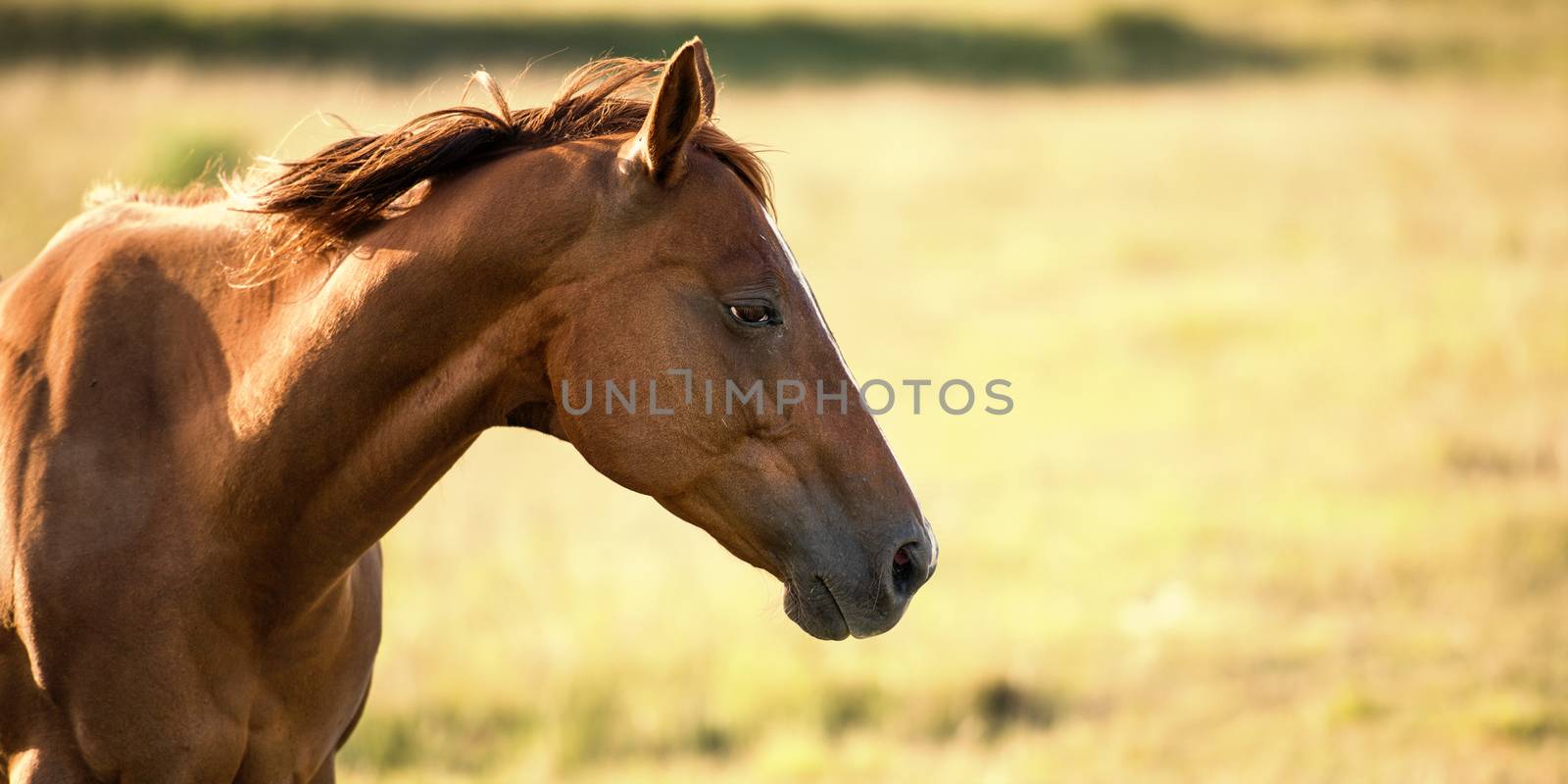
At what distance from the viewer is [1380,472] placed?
9016mm

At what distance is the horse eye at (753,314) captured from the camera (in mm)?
2346

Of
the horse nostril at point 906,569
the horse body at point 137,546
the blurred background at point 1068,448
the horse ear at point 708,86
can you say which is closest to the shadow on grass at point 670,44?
the blurred background at point 1068,448

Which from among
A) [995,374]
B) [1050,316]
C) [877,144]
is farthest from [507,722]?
[877,144]

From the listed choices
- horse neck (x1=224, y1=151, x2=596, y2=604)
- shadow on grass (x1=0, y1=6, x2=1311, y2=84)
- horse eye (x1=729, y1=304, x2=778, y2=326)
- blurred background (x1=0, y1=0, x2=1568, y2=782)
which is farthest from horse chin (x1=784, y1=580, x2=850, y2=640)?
shadow on grass (x1=0, y1=6, x2=1311, y2=84)

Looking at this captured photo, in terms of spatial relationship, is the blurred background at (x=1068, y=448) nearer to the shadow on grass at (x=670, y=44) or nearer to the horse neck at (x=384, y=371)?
the shadow on grass at (x=670, y=44)

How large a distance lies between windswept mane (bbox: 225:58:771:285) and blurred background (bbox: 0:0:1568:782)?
164 mm

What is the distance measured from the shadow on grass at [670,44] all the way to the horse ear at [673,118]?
19.7 m

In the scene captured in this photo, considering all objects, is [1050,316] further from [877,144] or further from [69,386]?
[69,386]

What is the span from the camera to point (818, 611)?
242 cm

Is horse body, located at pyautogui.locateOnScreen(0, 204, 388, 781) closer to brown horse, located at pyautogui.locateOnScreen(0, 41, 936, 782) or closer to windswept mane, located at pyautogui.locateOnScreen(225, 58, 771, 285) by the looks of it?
brown horse, located at pyautogui.locateOnScreen(0, 41, 936, 782)

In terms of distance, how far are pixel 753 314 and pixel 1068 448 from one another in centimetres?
805

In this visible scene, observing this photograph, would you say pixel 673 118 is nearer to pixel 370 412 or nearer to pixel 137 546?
pixel 370 412

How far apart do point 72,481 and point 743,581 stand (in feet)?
18.7

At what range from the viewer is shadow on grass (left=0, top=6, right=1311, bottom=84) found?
2109 centimetres
